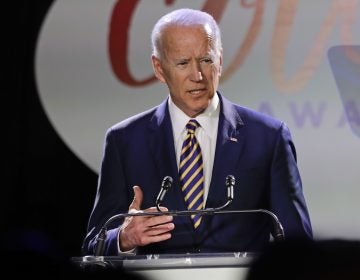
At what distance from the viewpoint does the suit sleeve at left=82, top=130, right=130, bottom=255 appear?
3.22 m

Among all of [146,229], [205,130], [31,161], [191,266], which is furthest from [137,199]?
[31,161]

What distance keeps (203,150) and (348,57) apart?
1.31 metres

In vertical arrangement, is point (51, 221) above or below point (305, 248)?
below

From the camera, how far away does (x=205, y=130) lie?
11.3 ft

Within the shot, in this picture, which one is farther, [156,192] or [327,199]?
[327,199]

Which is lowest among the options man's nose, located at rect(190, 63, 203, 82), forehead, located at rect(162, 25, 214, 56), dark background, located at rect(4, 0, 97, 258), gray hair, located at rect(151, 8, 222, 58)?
dark background, located at rect(4, 0, 97, 258)

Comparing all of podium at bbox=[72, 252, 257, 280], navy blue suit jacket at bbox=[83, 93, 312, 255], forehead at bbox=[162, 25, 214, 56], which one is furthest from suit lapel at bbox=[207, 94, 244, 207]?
podium at bbox=[72, 252, 257, 280]

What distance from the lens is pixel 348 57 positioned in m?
4.35

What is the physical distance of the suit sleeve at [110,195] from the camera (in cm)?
322

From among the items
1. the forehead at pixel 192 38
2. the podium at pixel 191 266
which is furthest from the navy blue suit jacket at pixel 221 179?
the podium at pixel 191 266

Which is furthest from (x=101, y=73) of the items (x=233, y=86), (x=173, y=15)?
(x=173, y=15)

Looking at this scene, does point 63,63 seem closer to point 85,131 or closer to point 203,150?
point 85,131

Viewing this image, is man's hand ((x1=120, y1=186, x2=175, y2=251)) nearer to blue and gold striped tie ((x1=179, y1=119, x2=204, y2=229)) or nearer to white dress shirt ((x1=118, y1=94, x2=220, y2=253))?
blue and gold striped tie ((x1=179, y1=119, x2=204, y2=229))

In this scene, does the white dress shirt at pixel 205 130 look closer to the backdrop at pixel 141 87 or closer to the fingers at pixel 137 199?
the fingers at pixel 137 199
